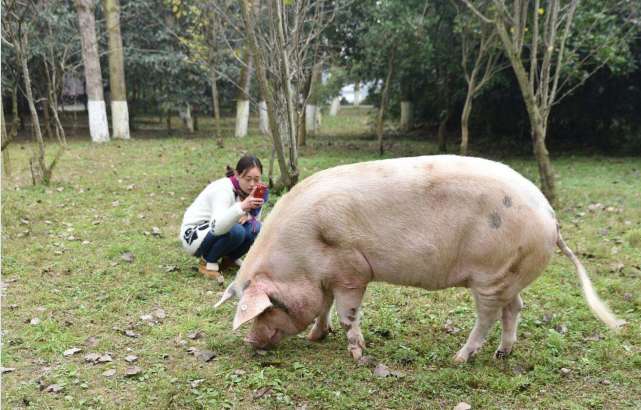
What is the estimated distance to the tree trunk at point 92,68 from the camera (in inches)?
613

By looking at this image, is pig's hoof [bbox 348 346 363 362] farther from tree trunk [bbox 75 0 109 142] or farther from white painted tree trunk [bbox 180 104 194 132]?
white painted tree trunk [bbox 180 104 194 132]

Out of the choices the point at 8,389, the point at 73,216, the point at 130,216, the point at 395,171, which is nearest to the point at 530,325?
the point at 395,171

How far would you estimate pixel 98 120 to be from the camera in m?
17.0

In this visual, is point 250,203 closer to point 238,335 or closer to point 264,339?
point 238,335

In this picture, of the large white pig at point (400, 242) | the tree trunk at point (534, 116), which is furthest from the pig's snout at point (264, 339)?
the tree trunk at point (534, 116)

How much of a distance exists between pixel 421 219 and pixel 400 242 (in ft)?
0.70

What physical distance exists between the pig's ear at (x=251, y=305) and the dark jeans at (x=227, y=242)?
172 centimetres

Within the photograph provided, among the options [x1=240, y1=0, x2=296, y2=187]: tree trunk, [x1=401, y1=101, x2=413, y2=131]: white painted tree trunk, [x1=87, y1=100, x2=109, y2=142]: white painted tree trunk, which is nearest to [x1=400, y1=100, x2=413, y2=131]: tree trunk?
[x1=401, y1=101, x2=413, y2=131]: white painted tree trunk

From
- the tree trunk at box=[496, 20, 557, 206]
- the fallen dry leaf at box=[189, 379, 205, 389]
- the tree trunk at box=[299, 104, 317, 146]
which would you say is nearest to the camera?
the fallen dry leaf at box=[189, 379, 205, 389]

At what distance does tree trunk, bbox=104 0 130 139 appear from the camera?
16.6 m

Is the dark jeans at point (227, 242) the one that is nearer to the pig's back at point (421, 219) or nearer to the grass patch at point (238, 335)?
the grass patch at point (238, 335)

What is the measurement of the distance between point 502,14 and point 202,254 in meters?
5.53

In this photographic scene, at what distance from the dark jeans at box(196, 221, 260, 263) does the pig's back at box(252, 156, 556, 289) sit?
166cm

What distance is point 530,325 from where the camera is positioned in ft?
15.2
